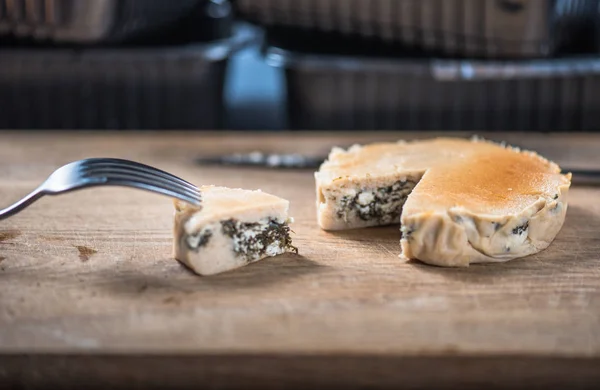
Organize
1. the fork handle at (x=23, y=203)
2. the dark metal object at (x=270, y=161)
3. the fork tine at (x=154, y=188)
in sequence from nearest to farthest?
the fork tine at (x=154, y=188), the fork handle at (x=23, y=203), the dark metal object at (x=270, y=161)

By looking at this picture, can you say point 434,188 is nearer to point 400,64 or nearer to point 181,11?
point 400,64

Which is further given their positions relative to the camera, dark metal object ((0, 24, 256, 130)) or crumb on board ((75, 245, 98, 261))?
dark metal object ((0, 24, 256, 130))

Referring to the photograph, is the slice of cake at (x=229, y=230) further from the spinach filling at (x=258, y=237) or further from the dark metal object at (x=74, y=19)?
the dark metal object at (x=74, y=19)

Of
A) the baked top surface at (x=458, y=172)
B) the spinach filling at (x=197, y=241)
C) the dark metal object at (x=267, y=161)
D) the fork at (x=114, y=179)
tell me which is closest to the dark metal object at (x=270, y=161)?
the dark metal object at (x=267, y=161)

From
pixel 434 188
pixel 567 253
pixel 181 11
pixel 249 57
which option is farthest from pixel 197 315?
pixel 249 57

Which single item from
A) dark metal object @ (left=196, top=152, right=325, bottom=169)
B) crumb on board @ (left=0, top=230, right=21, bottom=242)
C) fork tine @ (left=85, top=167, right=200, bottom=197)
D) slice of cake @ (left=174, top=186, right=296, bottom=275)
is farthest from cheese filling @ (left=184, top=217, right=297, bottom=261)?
dark metal object @ (left=196, top=152, right=325, bottom=169)

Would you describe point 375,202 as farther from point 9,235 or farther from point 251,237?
point 9,235

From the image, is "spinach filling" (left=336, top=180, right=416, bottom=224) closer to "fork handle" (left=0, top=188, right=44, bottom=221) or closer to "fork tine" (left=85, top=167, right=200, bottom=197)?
"fork tine" (left=85, top=167, right=200, bottom=197)

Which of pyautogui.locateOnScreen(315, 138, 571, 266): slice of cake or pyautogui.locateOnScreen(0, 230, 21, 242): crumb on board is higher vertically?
pyautogui.locateOnScreen(315, 138, 571, 266): slice of cake
